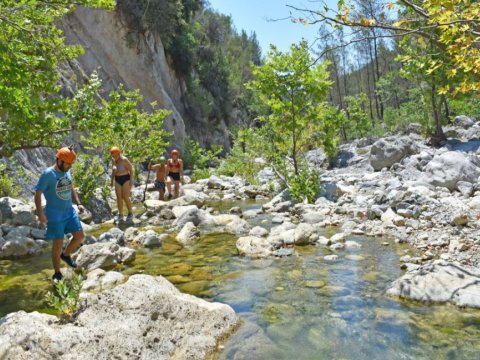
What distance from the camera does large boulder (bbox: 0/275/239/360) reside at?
3178 mm

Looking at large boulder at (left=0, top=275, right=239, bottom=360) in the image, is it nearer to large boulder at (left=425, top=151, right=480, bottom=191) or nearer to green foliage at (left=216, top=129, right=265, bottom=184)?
large boulder at (left=425, top=151, right=480, bottom=191)

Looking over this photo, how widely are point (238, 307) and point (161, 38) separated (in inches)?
1145

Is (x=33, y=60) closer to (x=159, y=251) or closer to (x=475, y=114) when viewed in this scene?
(x=159, y=251)

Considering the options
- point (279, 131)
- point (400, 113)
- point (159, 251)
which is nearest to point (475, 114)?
point (400, 113)

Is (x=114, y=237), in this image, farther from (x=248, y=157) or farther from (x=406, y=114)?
(x=406, y=114)

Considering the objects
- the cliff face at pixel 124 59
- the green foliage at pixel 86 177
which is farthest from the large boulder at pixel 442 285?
the cliff face at pixel 124 59

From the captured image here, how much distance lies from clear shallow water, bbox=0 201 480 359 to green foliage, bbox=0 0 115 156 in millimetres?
2316

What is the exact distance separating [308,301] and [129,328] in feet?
7.06

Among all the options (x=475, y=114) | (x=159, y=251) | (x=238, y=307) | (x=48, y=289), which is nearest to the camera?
(x=238, y=307)

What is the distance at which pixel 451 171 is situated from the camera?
34.1ft

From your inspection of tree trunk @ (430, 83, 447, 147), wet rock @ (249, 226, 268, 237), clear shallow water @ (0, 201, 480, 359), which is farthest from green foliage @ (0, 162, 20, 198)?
tree trunk @ (430, 83, 447, 147)

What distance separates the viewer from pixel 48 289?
546cm

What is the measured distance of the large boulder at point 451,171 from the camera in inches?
402

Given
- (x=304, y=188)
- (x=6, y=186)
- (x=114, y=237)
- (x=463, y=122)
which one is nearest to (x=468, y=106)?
(x=463, y=122)
